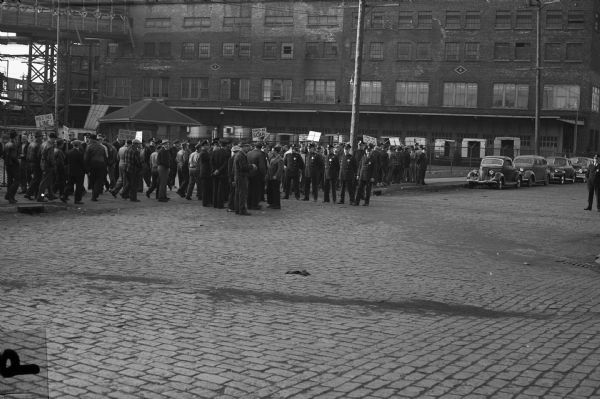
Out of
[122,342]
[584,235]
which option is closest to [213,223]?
[584,235]

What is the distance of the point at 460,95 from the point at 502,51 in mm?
5033

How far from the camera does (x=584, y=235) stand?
19312mm

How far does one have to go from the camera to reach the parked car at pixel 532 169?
42906 millimetres

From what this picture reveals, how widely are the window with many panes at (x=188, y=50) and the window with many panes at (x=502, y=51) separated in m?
27.0

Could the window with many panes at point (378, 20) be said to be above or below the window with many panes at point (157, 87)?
above

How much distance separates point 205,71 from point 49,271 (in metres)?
64.7

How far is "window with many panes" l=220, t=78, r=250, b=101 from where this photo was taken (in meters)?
73.4

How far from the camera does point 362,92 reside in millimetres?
72312

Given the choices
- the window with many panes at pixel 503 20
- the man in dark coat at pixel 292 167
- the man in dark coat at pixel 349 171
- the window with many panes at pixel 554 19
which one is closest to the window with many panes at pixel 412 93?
the window with many panes at pixel 503 20

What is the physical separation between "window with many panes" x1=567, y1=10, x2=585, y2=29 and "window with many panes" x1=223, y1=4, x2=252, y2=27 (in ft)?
90.8

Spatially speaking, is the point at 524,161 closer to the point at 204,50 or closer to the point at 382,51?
the point at 382,51

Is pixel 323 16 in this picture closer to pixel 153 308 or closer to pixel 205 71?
pixel 205 71

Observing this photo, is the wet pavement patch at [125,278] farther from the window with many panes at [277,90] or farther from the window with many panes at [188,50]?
the window with many panes at [188,50]

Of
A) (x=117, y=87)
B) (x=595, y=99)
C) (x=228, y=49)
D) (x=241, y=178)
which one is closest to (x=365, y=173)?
(x=241, y=178)
